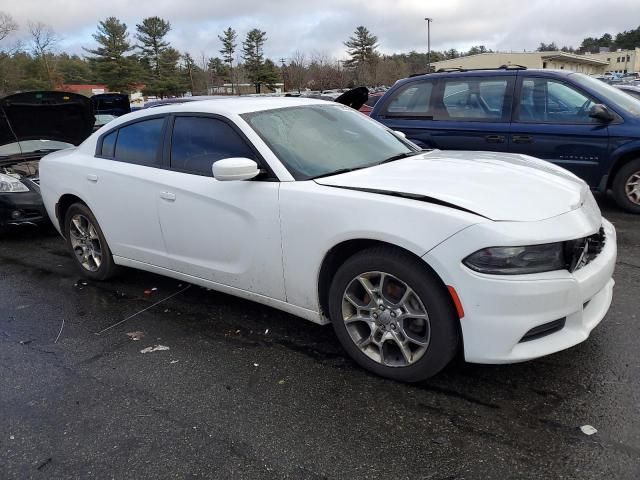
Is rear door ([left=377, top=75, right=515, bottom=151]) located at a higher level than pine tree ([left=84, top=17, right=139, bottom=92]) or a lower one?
lower

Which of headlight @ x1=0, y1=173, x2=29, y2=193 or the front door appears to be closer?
the front door

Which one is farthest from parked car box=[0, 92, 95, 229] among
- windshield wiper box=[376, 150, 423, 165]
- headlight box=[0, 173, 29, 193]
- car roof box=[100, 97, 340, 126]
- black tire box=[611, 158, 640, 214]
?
black tire box=[611, 158, 640, 214]

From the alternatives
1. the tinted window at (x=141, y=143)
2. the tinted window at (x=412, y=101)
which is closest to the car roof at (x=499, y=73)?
the tinted window at (x=412, y=101)

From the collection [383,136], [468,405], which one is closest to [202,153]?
[383,136]

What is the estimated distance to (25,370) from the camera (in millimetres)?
3211

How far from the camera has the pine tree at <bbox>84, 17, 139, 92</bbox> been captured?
6159 centimetres

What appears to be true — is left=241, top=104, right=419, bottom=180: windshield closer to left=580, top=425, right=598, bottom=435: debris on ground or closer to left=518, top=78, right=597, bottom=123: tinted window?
left=580, top=425, right=598, bottom=435: debris on ground

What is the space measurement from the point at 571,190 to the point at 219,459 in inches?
93.8

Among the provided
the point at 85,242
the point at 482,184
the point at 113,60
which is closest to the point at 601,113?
the point at 482,184

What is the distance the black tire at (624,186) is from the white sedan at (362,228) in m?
2.96

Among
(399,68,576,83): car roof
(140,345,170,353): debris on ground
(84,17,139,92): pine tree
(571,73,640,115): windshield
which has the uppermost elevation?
(84,17,139,92): pine tree

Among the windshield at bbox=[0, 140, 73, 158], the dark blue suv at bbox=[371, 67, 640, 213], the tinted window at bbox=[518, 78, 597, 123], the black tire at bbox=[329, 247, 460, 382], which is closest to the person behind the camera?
the black tire at bbox=[329, 247, 460, 382]

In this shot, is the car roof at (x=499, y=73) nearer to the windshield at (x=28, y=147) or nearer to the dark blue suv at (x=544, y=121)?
the dark blue suv at (x=544, y=121)

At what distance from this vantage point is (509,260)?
2.39m
